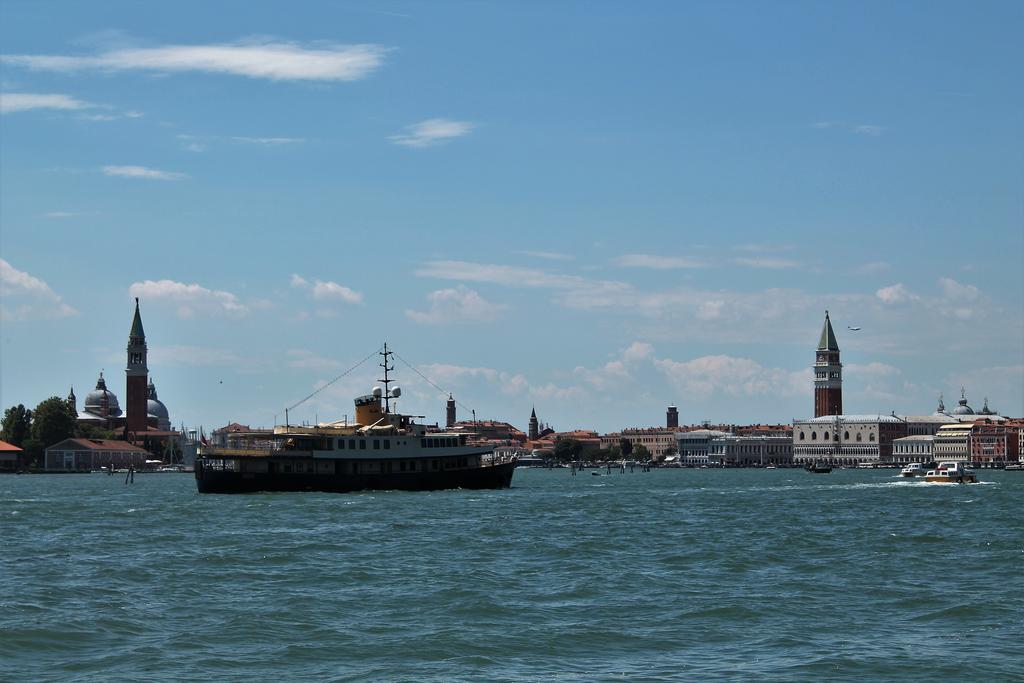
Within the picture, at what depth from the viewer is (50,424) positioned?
19575 centimetres

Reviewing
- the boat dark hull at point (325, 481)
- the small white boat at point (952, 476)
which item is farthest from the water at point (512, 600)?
the small white boat at point (952, 476)

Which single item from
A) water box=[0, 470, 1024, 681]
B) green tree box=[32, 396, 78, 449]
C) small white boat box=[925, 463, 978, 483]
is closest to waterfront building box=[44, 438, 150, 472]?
green tree box=[32, 396, 78, 449]

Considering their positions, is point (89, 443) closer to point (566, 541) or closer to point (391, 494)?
point (391, 494)

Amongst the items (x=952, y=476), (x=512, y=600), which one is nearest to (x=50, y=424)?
(x=952, y=476)

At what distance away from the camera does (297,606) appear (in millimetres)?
28859

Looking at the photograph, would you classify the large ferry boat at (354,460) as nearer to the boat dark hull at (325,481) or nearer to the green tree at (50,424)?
the boat dark hull at (325,481)

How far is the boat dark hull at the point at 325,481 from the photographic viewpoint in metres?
80.6

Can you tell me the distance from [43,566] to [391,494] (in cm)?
4323

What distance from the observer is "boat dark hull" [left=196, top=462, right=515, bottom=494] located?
80.6m

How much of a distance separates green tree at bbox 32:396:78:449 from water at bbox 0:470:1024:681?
14760cm

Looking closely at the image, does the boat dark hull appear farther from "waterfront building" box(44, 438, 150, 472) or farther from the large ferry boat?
"waterfront building" box(44, 438, 150, 472)

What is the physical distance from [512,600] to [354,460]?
178ft

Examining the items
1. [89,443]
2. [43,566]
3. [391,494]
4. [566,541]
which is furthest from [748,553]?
[89,443]

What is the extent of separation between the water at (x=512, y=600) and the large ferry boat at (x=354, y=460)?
89.5 feet
